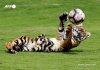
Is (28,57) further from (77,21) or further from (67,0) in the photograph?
(67,0)

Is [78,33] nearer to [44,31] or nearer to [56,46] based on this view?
[56,46]

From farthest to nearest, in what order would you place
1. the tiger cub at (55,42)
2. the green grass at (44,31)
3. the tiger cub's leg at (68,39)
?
the tiger cub at (55,42) < the tiger cub's leg at (68,39) < the green grass at (44,31)

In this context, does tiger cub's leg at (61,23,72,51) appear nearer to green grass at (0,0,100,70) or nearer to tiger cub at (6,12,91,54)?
tiger cub at (6,12,91,54)

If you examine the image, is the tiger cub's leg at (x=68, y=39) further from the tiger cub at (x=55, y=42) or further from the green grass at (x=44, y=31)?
the green grass at (x=44, y=31)

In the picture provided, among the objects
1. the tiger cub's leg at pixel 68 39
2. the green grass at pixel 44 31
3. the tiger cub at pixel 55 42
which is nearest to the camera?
the green grass at pixel 44 31

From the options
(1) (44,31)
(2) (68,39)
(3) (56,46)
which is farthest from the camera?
(1) (44,31)

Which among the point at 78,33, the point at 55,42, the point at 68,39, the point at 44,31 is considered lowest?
the point at 44,31

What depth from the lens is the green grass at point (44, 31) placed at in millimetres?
6138

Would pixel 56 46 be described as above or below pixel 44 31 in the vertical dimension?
above

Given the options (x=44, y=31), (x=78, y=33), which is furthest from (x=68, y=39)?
(x=44, y=31)

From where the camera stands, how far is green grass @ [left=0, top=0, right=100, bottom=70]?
6.14m

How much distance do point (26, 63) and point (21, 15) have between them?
11.2 m

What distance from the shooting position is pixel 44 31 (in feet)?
42.9

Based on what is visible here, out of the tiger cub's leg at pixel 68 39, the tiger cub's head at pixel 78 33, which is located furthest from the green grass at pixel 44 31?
the tiger cub's head at pixel 78 33
